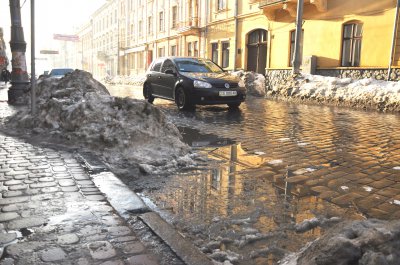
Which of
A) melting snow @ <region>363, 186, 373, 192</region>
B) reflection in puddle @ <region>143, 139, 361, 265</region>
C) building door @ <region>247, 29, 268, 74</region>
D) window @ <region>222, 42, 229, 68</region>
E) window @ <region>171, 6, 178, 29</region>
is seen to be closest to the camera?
reflection in puddle @ <region>143, 139, 361, 265</region>

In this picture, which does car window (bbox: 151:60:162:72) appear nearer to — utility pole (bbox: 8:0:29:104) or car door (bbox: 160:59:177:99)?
car door (bbox: 160:59:177:99)

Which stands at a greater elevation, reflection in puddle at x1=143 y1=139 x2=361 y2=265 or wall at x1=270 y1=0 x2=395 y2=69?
wall at x1=270 y1=0 x2=395 y2=69

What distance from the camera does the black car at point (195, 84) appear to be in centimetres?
1040

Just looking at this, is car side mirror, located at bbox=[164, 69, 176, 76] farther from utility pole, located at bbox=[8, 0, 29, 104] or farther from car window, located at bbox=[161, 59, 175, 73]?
utility pole, located at bbox=[8, 0, 29, 104]

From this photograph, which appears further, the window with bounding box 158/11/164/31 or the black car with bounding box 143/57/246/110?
the window with bounding box 158/11/164/31

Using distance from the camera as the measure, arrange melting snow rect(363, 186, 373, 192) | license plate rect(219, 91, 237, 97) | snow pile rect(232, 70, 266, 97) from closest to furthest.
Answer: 1. melting snow rect(363, 186, 373, 192)
2. license plate rect(219, 91, 237, 97)
3. snow pile rect(232, 70, 266, 97)

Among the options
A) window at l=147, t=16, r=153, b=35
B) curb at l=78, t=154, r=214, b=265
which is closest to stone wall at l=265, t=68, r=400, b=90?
curb at l=78, t=154, r=214, b=265

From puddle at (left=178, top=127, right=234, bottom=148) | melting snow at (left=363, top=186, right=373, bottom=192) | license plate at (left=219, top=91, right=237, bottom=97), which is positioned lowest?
melting snow at (left=363, top=186, right=373, bottom=192)

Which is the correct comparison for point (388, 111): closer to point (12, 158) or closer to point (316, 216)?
point (316, 216)

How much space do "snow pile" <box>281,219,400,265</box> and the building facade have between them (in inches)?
574

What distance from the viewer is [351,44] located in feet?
55.0

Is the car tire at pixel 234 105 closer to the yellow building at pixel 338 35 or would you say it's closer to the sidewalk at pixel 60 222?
the sidewalk at pixel 60 222

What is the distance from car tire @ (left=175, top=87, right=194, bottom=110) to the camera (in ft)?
35.2

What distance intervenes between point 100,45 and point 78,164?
202 feet
